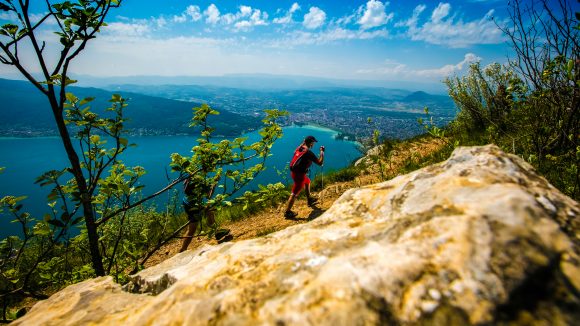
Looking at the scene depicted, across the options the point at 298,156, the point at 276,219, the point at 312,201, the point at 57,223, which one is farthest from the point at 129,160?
the point at 57,223

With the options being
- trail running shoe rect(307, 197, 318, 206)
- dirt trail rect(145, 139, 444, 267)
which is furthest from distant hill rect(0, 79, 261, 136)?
trail running shoe rect(307, 197, 318, 206)

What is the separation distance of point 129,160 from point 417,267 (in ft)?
326

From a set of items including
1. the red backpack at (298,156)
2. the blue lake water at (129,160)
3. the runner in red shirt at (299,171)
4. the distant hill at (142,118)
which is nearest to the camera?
the runner in red shirt at (299,171)

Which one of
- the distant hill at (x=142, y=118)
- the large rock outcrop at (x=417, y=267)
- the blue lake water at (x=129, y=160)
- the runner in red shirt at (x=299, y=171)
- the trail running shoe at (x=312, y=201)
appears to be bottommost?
the blue lake water at (x=129, y=160)

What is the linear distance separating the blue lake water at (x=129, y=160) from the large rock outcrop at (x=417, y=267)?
125ft

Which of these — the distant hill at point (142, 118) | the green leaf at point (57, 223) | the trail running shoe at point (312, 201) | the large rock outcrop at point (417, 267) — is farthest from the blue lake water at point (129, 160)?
the large rock outcrop at point (417, 267)

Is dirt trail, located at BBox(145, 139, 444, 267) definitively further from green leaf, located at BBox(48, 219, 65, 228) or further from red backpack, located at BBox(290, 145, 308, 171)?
green leaf, located at BBox(48, 219, 65, 228)

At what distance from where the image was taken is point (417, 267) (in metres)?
1.33

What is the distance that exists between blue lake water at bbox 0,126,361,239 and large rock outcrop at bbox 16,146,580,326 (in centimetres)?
3817

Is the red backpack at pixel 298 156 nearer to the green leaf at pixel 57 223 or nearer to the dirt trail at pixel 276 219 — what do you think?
the dirt trail at pixel 276 219

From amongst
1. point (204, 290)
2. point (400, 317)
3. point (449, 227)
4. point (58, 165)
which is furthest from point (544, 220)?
point (58, 165)

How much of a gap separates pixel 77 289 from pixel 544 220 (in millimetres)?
3830

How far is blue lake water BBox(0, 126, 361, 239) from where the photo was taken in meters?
56.4

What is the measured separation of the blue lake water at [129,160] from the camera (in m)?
56.4
